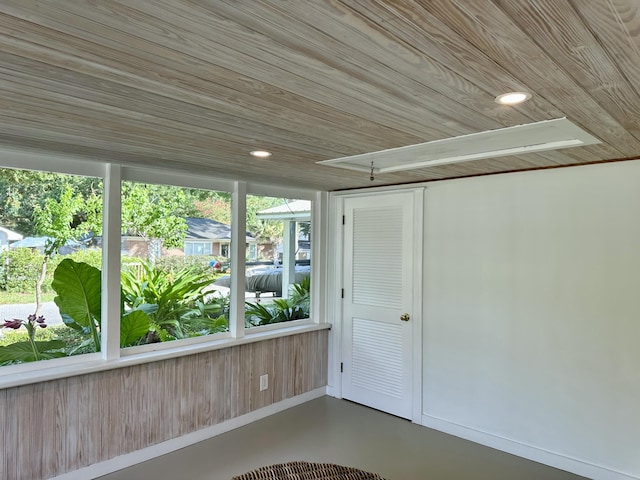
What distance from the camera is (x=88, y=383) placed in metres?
2.92

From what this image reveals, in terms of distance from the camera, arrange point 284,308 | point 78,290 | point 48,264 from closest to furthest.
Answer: point 48,264 < point 78,290 < point 284,308

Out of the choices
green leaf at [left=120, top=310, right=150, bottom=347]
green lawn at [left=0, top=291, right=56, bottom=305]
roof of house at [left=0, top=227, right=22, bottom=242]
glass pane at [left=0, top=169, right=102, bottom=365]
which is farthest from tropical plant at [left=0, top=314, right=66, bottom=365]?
roof of house at [left=0, top=227, right=22, bottom=242]

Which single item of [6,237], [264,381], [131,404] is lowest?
[264,381]

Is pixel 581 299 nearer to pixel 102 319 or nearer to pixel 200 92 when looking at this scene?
pixel 200 92

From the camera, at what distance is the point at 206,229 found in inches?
149

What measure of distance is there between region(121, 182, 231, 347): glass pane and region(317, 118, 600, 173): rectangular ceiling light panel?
1338 millimetres

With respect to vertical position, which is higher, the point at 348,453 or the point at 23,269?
the point at 23,269

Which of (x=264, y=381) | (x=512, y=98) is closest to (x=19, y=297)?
(x=264, y=381)

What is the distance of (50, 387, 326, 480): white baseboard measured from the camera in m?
2.91

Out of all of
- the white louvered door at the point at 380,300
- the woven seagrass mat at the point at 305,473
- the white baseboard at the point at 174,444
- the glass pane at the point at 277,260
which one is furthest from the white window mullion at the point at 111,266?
the white louvered door at the point at 380,300

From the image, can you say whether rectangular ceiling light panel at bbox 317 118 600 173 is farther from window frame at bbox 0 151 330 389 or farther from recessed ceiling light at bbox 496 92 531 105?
window frame at bbox 0 151 330 389

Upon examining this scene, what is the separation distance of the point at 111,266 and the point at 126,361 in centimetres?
70

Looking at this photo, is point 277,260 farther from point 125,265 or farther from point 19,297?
point 19,297

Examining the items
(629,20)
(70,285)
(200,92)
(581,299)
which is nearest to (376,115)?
(200,92)
